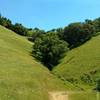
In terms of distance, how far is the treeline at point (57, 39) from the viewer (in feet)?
292

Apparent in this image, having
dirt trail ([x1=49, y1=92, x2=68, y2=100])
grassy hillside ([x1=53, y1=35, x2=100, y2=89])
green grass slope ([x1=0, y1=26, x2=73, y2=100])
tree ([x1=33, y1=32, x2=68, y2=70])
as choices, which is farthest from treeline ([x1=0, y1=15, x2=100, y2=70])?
dirt trail ([x1=49, y1=92, x2=68, y2=100])

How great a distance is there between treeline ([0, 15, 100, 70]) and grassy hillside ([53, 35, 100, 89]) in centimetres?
255

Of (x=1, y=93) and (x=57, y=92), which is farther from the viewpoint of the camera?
(x=57, y=92)

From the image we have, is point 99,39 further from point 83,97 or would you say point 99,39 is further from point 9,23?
point 83,97

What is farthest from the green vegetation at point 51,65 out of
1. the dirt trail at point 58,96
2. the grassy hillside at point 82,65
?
the dirt trail at point 58,96

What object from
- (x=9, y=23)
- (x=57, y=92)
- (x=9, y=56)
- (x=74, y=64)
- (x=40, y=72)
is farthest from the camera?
(x=9, y=23)

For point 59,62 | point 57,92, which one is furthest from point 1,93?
point 59,62

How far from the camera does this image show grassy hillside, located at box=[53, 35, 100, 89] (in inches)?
2769

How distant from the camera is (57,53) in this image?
89750mm

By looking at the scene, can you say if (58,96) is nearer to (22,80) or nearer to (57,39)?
(22,80)

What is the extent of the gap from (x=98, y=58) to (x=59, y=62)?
1098 cm

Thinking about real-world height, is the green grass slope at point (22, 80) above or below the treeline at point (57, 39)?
below

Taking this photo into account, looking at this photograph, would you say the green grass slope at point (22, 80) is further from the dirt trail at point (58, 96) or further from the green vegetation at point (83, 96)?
the green vegetation at point (83, 96)

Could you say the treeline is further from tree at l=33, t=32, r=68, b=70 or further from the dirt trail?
the dirt trail
